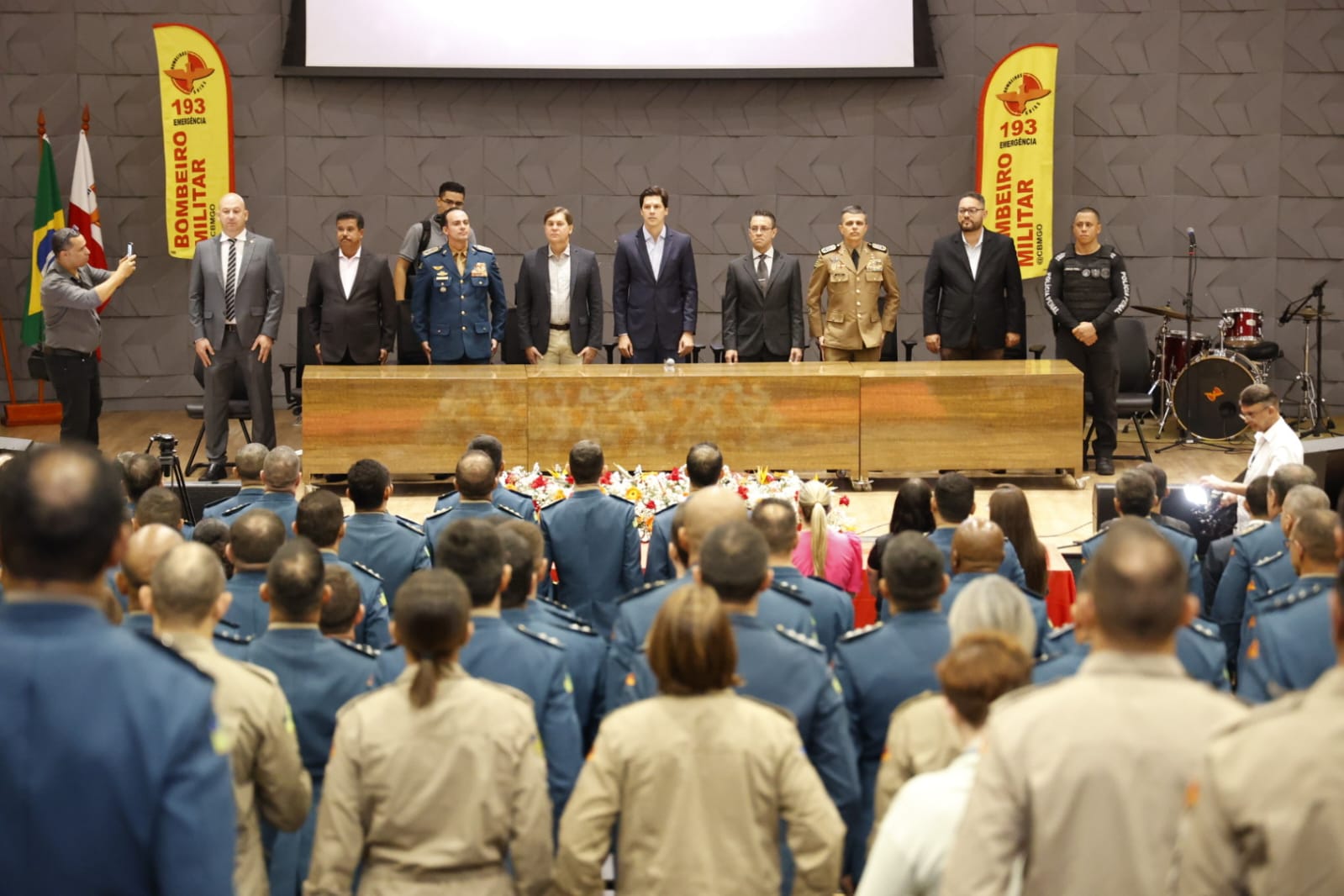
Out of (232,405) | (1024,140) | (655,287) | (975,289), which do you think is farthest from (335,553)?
(1024,140)

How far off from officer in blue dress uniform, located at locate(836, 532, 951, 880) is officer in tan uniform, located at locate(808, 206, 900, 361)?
548 cm

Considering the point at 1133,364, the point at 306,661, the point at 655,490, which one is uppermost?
the point at 1133,364

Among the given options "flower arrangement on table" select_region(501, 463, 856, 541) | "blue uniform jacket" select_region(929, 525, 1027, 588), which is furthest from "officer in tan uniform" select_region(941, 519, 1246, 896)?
Result: "flower arrangement on table" select_region(501, 463, 856, 541)

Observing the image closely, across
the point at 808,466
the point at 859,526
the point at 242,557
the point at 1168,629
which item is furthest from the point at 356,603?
the point at 808,466

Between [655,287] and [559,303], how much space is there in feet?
1.78

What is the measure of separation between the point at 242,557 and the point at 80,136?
7532 mm

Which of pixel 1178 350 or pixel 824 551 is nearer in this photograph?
pixel 824 551

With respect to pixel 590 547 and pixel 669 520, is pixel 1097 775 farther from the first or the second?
pixel 590 547

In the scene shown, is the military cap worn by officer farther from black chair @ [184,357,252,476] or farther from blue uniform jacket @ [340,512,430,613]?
black chair @ [184,357,252,476]

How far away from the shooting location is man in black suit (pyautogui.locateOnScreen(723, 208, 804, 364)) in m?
8.62

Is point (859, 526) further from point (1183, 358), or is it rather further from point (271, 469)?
point (1183, 358)

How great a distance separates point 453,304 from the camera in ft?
27.5

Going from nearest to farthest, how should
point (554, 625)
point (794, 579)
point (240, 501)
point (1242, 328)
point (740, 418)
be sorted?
point (554, 625) → point (794, 579) → point (240, 501) → point (740, 418) → point (1242, 328)

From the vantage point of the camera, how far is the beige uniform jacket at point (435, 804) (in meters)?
2.52
